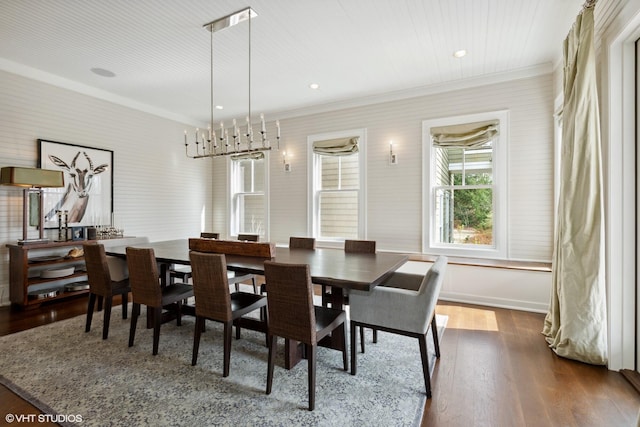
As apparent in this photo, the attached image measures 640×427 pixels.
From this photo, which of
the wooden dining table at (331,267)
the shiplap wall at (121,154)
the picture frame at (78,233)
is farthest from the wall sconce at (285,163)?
the picture frame at (78,233)

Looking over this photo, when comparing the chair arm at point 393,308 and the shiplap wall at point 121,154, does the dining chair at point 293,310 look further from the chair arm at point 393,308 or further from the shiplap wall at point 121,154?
the shiplap wall at point 121,154

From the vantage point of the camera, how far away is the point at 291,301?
1989mm

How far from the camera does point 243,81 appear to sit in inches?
175

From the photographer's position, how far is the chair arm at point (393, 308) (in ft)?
6.86

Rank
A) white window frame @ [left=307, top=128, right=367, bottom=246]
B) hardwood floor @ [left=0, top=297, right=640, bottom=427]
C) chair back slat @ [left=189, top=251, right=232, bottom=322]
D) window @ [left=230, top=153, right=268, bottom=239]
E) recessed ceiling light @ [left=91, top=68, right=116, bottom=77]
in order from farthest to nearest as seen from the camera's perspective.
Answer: window @ [left=230, top=153, right=268, bottom=239] < white window frame @ [left=307, top=128, right=367, bottom=246] < recessed ceiling light @ [left=91, top=68, right=116, bottom=77] < chair back slat @ [left=189, top=251, right=232, bottom=322] < hardwood floor @ [left=0, top=297, right=640, bottom=427]

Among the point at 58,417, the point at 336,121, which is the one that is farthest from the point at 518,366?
the point at 336,121

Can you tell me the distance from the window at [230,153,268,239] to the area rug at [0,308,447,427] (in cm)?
339

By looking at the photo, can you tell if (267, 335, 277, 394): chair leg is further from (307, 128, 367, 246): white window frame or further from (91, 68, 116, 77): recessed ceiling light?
(91, 68, 116, 77): recessed ceiling light

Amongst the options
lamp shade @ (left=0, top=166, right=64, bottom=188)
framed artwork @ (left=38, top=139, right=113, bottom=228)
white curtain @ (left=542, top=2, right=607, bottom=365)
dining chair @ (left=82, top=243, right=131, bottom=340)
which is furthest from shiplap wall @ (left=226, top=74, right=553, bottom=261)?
dining chair @ (left=82, top=243, right=131, bottom=340)

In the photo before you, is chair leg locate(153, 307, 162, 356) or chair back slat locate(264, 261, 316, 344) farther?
chair leg locate(153, 307, 162, 356)

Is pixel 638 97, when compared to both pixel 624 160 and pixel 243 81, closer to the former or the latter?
pixel 624 160

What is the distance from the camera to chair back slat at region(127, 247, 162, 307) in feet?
8.57

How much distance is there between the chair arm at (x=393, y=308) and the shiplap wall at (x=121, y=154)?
14.6 feet

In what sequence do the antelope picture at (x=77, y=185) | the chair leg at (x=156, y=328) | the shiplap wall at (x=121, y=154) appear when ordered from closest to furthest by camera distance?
the chair leg at (x=156, y=328) → the shiplap wall at (x=121, y=154) → the antelope picture at (x=77, y=185)
